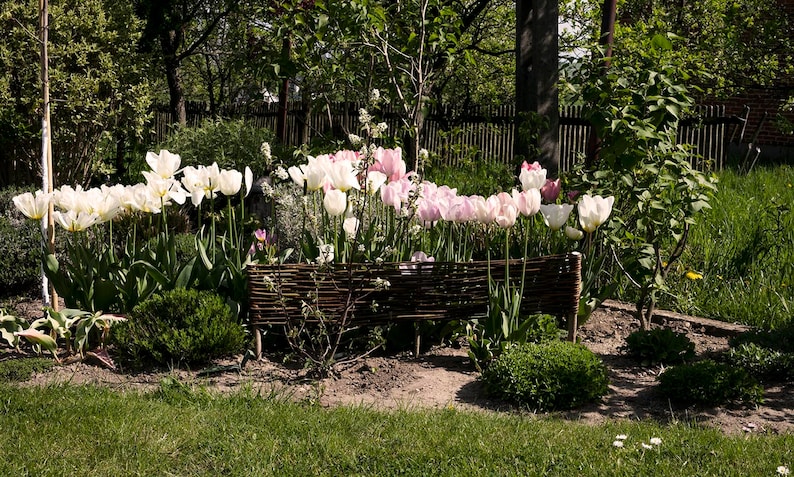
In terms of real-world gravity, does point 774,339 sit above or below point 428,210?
below

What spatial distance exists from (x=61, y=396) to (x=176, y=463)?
947 millimetres

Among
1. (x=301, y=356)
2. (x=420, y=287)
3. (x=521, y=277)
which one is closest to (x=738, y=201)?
(x=521, y=277)

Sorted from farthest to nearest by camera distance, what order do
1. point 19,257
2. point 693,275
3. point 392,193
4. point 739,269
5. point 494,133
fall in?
point 494,133
point 19,257
point 739,269
point 693,275
point 392,193

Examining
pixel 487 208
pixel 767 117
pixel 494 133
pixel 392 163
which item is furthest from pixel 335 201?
pixel 767 117

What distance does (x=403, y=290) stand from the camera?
464 cm

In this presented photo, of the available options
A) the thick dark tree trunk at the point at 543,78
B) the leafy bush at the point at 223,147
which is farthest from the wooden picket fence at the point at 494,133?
the thick dark tree trunk at the point at 543,78

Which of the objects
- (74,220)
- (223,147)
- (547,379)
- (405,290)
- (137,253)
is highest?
(223,147)

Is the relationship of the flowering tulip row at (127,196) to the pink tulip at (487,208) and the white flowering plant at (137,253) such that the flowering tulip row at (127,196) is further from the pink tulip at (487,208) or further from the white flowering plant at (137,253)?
the pink tulip at (487,208)

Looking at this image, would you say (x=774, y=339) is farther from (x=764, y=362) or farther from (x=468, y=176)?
(x=468, y=176)

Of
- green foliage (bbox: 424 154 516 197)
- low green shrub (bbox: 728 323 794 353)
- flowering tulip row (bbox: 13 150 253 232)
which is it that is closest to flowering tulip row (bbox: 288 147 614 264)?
flowering tulip row (bbox: 13 150 253 232)

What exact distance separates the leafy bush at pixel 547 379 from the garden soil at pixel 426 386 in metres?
0.07

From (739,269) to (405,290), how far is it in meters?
2.91

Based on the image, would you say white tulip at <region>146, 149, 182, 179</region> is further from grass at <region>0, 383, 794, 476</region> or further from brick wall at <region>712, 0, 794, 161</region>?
brick wall at <region>712, 0, 794, 161</region>

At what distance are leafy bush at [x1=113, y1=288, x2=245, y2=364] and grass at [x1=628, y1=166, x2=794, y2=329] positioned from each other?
300 cm
